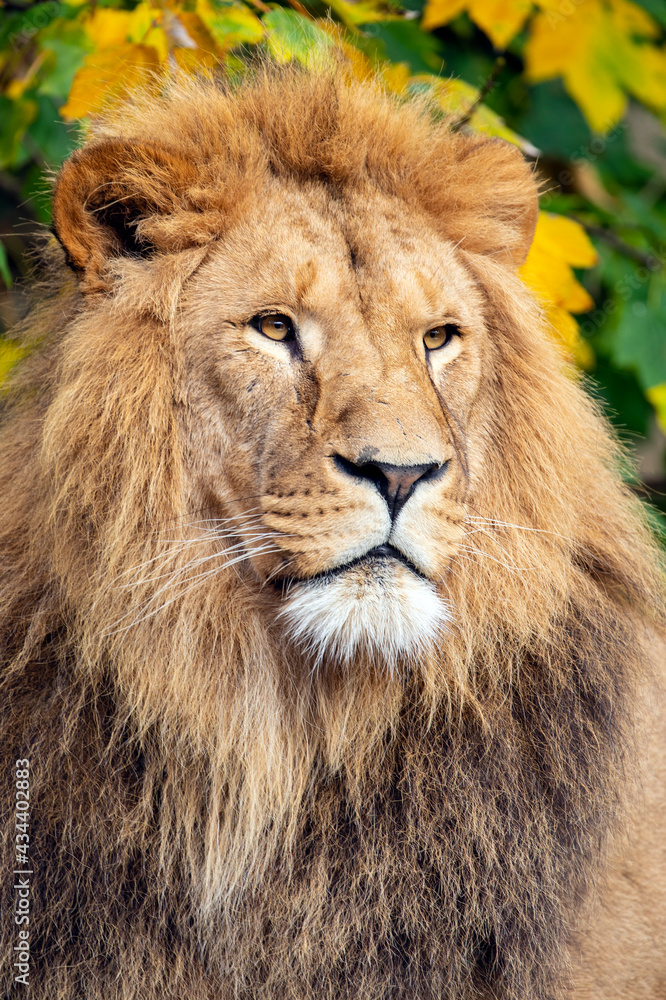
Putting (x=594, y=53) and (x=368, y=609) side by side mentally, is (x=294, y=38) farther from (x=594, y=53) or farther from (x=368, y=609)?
(x=368, y=609)

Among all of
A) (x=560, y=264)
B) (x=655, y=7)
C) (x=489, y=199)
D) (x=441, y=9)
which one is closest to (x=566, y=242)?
(x=560, y=264)

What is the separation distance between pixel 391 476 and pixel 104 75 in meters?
1.61

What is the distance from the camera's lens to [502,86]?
4.05 metres

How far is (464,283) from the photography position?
2.17 m

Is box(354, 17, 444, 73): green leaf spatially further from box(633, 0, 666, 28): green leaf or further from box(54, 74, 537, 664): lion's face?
box(54, 74, 537, 664): lion's face

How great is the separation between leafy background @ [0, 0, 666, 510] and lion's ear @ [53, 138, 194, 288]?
0.53 meters

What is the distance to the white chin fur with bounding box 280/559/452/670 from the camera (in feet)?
5.78

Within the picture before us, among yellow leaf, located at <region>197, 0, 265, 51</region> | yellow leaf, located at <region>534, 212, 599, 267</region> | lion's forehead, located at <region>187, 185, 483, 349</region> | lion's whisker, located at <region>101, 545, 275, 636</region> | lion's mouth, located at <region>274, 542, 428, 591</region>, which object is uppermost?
yellow leaf, located at <region>197, 0, 265, 51</region>

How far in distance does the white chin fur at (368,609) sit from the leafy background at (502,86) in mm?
1007

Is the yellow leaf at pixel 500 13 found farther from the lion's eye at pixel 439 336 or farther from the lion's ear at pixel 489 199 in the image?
the lion's eye at pixel 439 336

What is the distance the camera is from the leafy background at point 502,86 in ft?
8.99

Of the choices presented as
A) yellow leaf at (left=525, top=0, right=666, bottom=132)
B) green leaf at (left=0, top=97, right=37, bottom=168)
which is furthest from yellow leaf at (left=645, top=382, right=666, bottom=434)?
green leaf at (left=0, top=97, right=37, bottom=168)

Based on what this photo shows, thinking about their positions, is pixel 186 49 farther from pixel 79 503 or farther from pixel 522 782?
pixel 522 782

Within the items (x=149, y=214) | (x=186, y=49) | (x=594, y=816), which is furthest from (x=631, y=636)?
(x=186, y=49)
